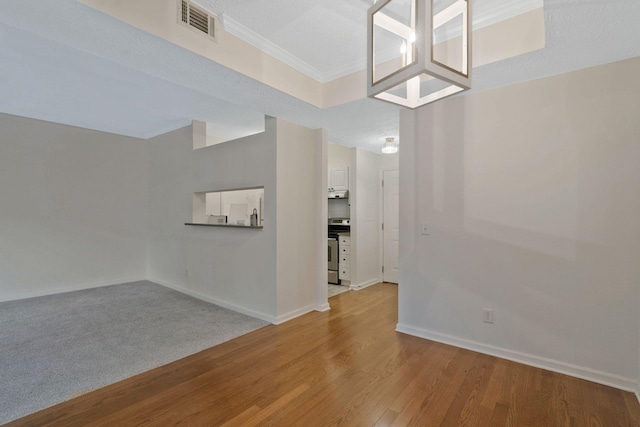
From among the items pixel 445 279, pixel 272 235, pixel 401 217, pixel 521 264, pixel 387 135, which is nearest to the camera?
pixel 521 264

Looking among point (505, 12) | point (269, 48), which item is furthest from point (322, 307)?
point (505, 12)

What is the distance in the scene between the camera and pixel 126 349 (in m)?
2.77

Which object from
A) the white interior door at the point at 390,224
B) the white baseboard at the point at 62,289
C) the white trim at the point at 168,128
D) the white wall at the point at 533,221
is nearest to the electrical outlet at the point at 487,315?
the white wall at the point at 533,221

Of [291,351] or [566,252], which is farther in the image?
[291,351]

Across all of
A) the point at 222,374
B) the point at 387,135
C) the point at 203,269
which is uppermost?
the point at 387,135

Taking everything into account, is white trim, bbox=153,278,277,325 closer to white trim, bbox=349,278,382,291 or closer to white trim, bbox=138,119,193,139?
white trim, bbox=349,278,382,291

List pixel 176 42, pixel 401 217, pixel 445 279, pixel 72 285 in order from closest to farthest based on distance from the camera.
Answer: pixel 176 42, pixel 445 279, pixel 401 217, pixel 72 285

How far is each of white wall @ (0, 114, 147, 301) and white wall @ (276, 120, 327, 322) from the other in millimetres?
3595

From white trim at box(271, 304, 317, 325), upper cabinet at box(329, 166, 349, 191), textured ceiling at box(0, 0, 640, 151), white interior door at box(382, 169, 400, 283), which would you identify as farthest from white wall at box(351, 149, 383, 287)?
white trim at box(271, 304, 317, 325)

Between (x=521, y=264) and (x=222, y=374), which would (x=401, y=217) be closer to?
(x=521, y=264)

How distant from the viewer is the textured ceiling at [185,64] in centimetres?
174

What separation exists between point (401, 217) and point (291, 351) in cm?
179

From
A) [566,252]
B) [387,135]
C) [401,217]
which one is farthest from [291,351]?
[387,135]

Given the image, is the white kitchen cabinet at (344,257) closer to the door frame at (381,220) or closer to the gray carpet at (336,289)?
the gray carpet at (336,289)
